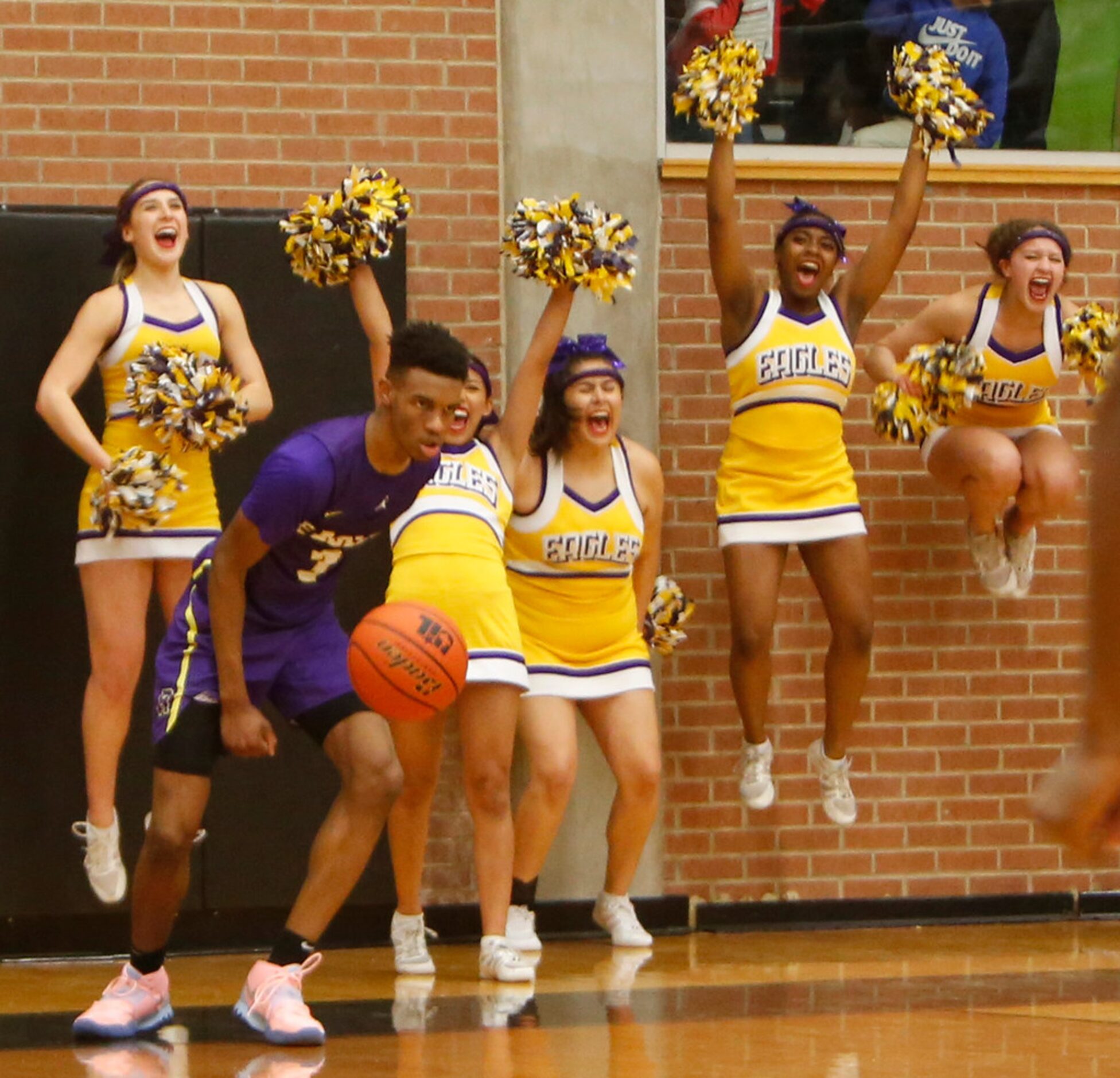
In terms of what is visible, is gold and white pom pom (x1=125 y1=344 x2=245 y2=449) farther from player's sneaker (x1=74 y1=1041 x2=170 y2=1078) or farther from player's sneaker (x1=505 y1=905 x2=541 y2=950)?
player's sneaker (x1=74 y1=1041 x2=170 y2=1078)

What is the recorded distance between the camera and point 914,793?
7.20 meters

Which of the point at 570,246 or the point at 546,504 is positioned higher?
the point at 570,246

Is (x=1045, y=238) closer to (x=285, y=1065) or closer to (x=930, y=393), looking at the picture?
(x=930, y=393)

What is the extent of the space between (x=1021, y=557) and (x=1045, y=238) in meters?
1.20

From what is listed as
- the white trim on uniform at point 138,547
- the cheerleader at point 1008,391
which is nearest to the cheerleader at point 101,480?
the white trim on uniform at point 138,547

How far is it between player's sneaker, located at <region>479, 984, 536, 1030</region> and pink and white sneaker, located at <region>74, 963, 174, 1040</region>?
817 millimetres

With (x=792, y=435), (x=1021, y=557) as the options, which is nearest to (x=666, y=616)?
(x=792, y=435)

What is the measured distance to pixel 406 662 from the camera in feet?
14.5

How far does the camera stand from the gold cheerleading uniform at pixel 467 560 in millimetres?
5516

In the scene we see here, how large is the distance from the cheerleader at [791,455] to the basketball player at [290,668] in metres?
2.32

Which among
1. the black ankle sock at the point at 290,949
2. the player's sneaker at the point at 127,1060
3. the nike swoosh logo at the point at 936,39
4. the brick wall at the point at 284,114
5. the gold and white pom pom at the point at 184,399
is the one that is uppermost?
the nike swoosh logo at the point at 936,39

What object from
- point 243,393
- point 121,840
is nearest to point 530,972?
point 121,840

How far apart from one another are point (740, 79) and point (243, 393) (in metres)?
2.04

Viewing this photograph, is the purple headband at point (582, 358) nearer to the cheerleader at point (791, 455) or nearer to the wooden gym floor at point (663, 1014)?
Answer: the cheerleader at point (791, 455)
